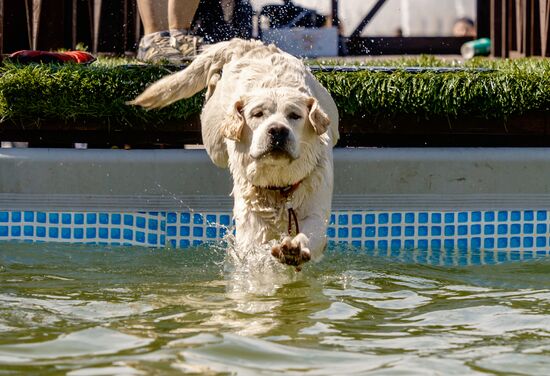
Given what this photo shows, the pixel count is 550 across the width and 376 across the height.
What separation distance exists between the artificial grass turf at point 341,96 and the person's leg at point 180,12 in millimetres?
1078

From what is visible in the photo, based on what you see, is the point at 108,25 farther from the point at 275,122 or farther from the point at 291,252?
the point at 291,252

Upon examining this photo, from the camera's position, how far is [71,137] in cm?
692

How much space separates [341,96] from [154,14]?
6.64ft

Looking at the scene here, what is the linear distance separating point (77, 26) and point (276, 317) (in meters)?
7.97

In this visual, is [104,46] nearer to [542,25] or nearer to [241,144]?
[542,25]

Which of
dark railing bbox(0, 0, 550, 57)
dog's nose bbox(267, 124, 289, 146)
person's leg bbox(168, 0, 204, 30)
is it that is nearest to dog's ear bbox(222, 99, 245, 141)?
dog's nose bbox(267, 124, 289, 146)

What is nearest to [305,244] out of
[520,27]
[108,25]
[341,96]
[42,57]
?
[341,96]

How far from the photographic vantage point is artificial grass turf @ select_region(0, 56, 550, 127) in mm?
6617

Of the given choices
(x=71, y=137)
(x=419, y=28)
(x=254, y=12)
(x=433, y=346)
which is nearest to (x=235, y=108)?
(x=433, y=346)

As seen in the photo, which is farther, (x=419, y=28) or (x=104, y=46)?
(x=419, y=28)

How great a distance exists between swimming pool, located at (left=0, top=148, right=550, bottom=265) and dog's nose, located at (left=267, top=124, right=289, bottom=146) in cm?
172

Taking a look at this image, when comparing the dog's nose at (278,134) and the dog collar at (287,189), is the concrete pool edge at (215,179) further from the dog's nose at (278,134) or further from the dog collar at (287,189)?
the dog's nose at (278,134)

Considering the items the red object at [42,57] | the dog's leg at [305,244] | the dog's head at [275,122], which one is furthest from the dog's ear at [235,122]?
the red object at [42,57]

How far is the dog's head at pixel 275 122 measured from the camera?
191 inches
